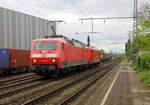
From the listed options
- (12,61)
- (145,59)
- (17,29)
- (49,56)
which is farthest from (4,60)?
(17,29)

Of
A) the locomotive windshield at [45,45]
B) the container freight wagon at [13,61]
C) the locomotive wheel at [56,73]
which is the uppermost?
the locomotive windshield at [45,45]

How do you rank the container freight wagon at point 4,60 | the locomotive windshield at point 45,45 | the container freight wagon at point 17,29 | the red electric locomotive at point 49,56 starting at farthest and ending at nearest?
the container freight wagon at point 17,29 → the container freight wagon at point 4,60 → the locomotive windshield at point 45,45 → the red electric locomotive at point 49,56

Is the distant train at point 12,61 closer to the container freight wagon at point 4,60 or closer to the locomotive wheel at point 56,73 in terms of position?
the container freight wagon at point 4,60

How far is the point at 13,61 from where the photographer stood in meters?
24.7

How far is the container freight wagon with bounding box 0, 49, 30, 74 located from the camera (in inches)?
901

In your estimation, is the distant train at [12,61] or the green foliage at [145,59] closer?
the green foliage at [145,59]

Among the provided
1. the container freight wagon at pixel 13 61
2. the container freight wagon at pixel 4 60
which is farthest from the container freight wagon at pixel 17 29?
the container freight wagon at pixel 4 60

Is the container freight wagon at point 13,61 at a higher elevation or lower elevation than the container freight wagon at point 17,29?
lower

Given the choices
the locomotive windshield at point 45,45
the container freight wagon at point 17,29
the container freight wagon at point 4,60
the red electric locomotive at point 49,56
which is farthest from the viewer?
the container freight wagon at point 17,29

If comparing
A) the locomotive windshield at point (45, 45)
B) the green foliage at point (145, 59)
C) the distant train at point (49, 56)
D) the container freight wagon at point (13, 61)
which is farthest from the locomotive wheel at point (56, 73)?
the green foliage at point (145, 59)

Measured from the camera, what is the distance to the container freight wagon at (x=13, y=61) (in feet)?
75.1

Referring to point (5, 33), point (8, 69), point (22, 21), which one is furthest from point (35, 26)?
point (8, 69)

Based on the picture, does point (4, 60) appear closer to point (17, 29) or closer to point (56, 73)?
point (56, 73)

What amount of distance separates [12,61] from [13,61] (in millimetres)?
209
